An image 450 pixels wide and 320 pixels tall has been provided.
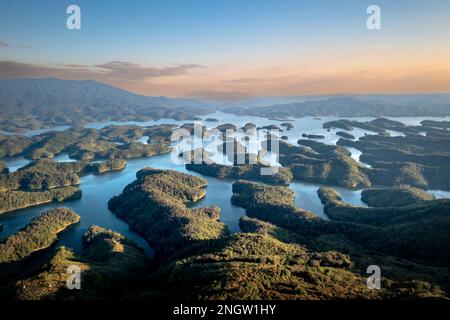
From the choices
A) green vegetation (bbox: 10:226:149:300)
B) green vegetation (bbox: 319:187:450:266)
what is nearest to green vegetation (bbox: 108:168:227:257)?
green vegetation (bbox: 10:226:149:300)

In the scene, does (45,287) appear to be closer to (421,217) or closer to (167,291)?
(167,291)

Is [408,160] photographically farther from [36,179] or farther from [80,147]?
[80,147]

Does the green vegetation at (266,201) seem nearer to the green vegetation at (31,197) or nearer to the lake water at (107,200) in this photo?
the lake water at (107,200)

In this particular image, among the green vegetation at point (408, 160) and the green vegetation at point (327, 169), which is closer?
the green vegetation at point (408, 160)

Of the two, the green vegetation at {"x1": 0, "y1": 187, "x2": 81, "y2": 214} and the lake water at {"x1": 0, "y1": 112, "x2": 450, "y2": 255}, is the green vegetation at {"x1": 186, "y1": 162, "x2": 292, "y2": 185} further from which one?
the green vegetation at {"x1": 0, "y1": 187, "x2": 81, "y2": 214}

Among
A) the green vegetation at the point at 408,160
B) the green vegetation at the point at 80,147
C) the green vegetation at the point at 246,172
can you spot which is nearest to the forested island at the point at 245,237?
the green vegetation at the point at 246,172

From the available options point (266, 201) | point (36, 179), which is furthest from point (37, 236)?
point (36, 179)

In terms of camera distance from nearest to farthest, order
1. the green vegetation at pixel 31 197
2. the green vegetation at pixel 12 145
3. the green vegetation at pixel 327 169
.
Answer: the green vegetation at pixel 31 197 < the green vegetation at pixel 327 169 < the green vegetation at pixel 12 145
